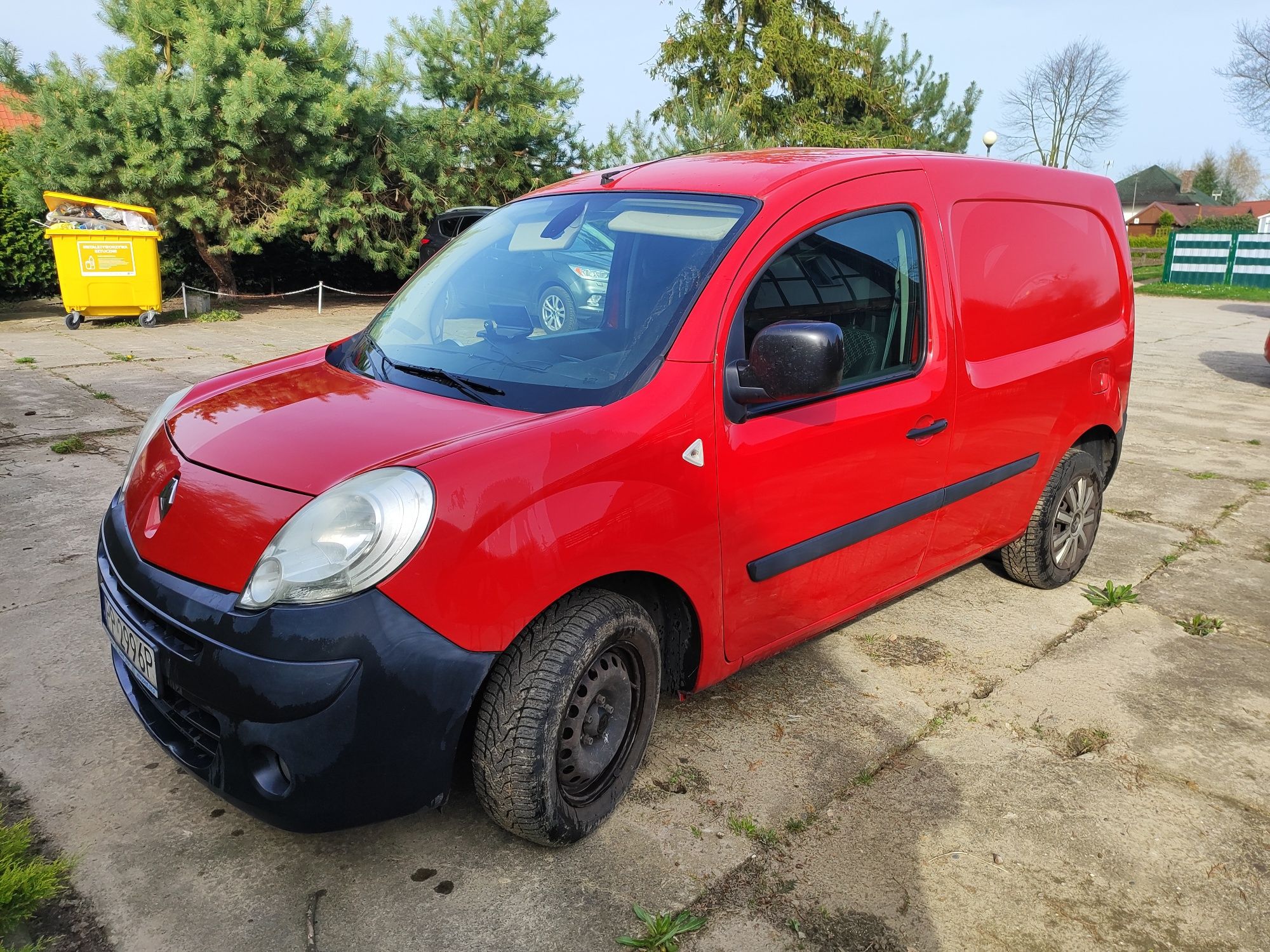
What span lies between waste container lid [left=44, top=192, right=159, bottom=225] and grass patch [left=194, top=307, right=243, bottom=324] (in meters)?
1.53

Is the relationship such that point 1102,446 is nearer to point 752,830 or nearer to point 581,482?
point 752,830

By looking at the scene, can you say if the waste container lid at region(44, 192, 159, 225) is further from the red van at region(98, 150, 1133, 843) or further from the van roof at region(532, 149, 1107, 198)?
the van roof at region(532, 149, 1107, 198)

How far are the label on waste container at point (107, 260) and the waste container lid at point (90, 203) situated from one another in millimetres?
439

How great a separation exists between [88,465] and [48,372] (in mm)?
4098

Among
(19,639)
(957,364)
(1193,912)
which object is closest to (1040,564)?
(957,364)

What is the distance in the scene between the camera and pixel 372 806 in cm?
213

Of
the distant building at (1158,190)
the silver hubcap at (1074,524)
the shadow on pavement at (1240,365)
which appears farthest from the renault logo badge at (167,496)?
the distant building at (1158,190)

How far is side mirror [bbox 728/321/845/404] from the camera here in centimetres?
245

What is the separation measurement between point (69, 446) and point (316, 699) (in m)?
5.17

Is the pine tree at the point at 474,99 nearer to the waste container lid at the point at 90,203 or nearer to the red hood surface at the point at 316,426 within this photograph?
the waste container lid at the point at 90,203

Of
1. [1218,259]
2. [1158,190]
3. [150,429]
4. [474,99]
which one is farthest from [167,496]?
[1158,190]

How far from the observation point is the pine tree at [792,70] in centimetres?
2692

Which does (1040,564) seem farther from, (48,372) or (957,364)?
(48,372)

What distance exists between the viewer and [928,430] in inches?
126
